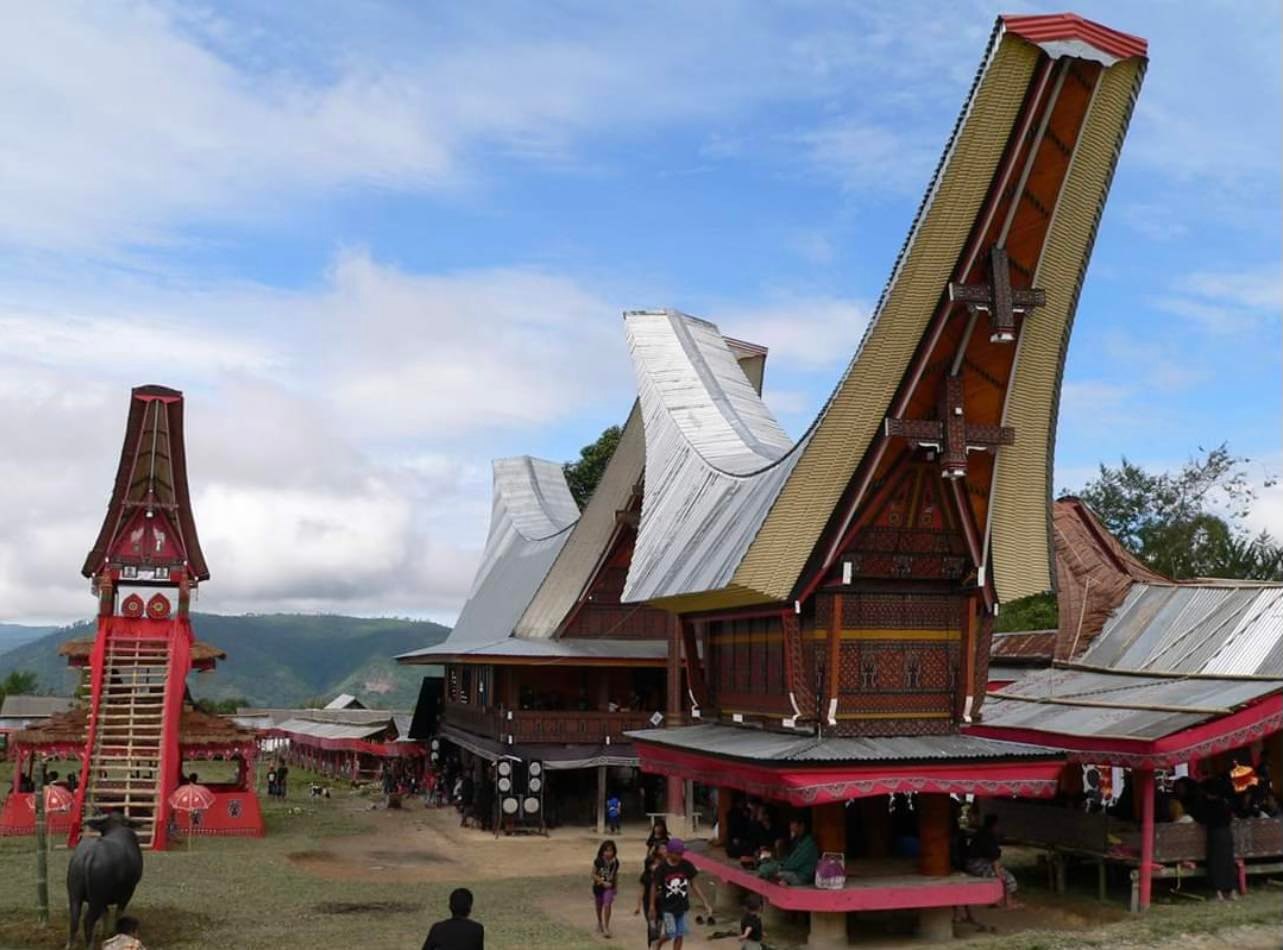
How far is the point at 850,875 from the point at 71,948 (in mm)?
9638

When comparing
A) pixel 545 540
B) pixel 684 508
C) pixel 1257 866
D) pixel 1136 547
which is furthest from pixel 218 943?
pixel 1136 547

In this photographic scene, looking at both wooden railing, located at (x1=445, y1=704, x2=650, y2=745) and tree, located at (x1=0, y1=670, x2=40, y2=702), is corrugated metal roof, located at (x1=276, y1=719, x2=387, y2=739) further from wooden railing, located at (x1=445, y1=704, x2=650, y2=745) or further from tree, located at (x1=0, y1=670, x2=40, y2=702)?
tree, located at (x1=0, y1=670, x2=40, y2=702)

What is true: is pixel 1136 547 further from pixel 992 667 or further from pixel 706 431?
pixel 706 431

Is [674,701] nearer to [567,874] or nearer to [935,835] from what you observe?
[567,874]

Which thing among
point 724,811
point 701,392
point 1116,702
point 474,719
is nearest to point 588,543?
point 474,719

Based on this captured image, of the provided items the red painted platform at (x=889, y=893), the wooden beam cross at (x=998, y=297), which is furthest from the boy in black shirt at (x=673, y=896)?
the wooden beam cross at (x=998, y=297)

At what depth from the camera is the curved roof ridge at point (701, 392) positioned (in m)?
22.5

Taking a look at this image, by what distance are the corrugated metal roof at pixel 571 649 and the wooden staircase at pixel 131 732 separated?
23.7 ft

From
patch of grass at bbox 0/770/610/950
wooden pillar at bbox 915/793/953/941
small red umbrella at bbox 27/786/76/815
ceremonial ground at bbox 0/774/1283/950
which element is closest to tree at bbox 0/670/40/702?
small red umbrella at bbox 27/786/76/815

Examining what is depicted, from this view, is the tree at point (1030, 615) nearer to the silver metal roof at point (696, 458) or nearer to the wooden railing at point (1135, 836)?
the silver metal roof at point (696, 458)

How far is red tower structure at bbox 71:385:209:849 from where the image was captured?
2697 cm

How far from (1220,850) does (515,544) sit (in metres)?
27.3

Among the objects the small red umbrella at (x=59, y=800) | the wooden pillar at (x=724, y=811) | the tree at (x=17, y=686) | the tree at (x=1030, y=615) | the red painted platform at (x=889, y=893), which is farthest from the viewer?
the tree at (x=17, y=686)

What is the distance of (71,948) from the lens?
14641 mm
